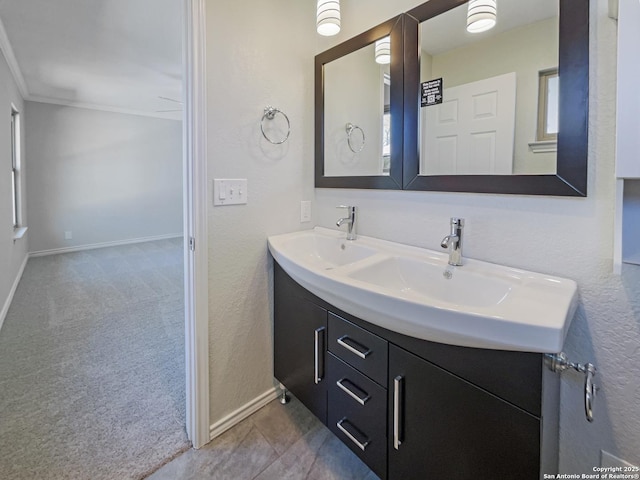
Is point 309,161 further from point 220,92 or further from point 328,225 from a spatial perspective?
point 220,92

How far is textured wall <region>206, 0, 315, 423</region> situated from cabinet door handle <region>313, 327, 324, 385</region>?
43 cm

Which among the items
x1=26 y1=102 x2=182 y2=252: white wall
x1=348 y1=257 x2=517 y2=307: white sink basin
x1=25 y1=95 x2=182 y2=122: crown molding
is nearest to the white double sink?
x1=348 y1=257 x2=517 y2=307: white sink basin

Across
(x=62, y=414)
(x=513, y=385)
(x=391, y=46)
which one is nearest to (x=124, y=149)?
(x=62, y=414)

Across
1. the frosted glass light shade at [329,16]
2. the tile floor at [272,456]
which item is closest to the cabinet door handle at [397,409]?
the tile floor at [272,456]

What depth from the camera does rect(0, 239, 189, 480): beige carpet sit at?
53.4 inches

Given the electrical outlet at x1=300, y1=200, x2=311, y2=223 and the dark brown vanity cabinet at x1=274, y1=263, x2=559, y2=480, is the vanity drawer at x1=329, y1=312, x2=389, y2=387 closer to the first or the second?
the dark brown vanity cabinet at x1=274, y1=263, x2=559, y2=480

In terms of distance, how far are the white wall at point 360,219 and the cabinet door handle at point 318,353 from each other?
1.42 feet

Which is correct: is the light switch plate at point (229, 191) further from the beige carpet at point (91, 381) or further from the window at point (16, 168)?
the window at point (16, 168)

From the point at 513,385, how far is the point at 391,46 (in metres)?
1.37

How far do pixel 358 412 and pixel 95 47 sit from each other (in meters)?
3.69

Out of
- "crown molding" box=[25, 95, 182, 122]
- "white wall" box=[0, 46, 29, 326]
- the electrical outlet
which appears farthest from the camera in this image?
"crown molding" box=[25, 95, 182, 122]

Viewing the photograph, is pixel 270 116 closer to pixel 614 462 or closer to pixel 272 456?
pixel 272 456

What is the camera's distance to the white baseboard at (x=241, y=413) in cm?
151

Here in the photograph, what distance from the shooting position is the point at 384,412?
1062 millimetres
